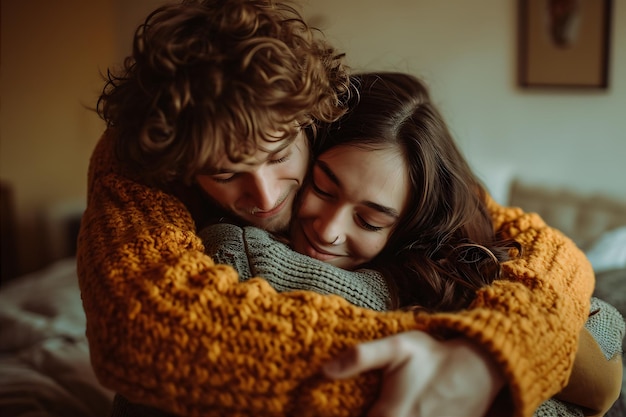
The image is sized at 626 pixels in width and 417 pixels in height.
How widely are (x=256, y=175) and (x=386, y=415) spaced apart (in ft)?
1.43

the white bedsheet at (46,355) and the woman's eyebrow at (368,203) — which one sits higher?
the woman's eyebrow at (368,203)

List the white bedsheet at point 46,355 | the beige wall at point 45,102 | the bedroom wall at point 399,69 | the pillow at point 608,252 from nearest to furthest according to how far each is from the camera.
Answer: the white bedsheet at point 46,355 < the pillow at point 608,252 < the bedroom wall at point 399,69 < the beige wall at point 45,102

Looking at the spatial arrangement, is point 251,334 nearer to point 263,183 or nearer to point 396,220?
point 263,183

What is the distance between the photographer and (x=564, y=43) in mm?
2416

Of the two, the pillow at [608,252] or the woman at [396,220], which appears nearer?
the woman at [396,220]

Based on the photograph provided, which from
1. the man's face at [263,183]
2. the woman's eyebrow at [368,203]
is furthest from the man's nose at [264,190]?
the woman's eyebrow at [368,203]

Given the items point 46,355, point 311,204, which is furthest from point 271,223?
point 46,355

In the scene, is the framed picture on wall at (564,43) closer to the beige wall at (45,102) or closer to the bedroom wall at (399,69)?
the bedroom wall at (399,69)

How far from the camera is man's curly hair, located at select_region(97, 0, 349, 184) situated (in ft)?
2.88

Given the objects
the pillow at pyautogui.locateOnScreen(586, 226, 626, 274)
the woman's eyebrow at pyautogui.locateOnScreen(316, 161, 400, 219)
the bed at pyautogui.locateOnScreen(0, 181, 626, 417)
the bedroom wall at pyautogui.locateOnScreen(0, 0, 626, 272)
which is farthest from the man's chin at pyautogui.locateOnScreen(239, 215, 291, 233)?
the pillow at pyautogui.locateOnScreen(586, 226, 626, 274)

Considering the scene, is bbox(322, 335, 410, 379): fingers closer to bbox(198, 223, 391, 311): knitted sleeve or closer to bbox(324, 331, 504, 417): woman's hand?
bbox(324, 331, 504, 417): woman's hand

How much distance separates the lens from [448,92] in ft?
8.94

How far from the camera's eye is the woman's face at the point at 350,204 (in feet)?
3.50

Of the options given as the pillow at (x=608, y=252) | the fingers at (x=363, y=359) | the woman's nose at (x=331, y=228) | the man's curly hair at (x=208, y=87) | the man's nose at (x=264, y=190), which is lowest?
the pillow at (x=608, y=252)
